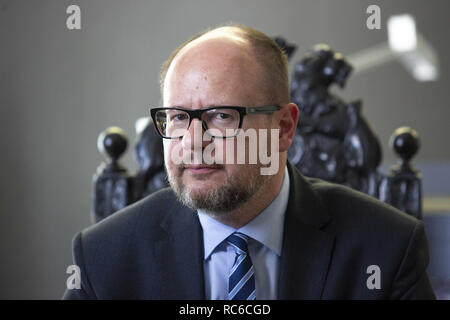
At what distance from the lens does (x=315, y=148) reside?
A: 1.14 meters

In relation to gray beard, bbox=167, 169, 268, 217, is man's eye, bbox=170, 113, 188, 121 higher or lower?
higher

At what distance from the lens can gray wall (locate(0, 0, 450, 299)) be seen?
6.31ft

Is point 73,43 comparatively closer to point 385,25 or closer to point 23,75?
point 23,75

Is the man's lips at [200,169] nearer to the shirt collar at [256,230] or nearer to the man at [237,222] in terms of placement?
the man at [237,222]

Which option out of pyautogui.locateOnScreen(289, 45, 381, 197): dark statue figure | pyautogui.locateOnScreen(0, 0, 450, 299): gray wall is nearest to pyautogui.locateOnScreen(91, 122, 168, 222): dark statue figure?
pyautogui.locateOnScreen(289, 45, 381, 197): dark statue figure

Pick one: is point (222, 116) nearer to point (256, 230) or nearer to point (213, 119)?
point (213, 119)

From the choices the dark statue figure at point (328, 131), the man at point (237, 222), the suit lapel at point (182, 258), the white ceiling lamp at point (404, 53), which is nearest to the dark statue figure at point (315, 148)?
the dark statue figure at point (328, 131)

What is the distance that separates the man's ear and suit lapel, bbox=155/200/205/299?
133 mm

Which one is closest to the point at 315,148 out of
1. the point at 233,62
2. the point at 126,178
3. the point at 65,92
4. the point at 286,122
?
the point at 126,178

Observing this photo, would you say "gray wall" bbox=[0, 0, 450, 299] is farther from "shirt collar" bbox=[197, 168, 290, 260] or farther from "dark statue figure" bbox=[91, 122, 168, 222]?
"shirt collar" bbox=[197, 168, 290, 260]

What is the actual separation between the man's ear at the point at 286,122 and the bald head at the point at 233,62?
15mm

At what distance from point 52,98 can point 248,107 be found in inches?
63.1

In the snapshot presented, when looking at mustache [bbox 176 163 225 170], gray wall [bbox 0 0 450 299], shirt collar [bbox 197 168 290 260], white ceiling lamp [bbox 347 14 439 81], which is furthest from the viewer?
white ceiling lamp [bbox 347 14 439 81]
